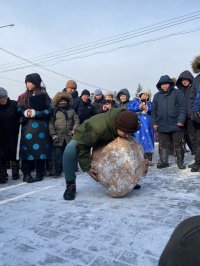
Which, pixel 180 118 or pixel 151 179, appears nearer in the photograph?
pixel 151 179

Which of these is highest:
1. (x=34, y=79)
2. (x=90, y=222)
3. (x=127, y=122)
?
(x=34, y=79)

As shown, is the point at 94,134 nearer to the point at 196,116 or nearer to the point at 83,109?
the point at 196,116

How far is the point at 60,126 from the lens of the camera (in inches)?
242

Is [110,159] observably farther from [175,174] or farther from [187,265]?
[187,265]

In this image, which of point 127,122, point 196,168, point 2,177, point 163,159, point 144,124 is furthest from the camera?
point 144,124

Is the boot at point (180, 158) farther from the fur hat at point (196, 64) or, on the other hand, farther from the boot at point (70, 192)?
the boot at point (70, 192)

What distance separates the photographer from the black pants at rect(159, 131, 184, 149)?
22.0 feet

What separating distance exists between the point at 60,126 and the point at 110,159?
6.30 feet

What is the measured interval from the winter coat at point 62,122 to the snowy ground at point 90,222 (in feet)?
3.25

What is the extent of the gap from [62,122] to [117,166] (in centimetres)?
201

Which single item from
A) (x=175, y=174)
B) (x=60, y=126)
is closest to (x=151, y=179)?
(x=175, y=174)

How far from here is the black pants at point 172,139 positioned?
22.0 feet

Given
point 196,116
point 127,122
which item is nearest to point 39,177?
point 127,122

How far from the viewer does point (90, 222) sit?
3602 millimetres
